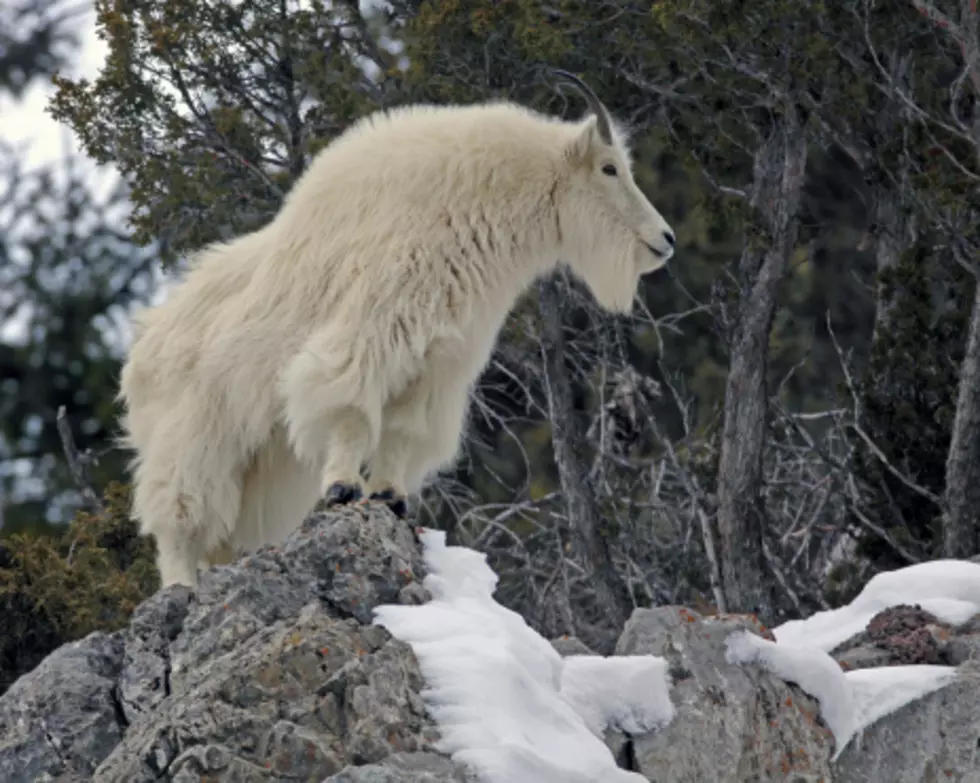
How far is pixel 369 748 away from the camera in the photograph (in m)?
5.02

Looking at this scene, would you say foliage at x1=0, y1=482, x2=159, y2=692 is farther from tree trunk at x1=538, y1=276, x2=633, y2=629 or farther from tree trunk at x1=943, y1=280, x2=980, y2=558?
tree trunk at x1=943, y1=280, x2=980, y2=558

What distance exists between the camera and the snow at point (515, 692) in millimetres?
5070

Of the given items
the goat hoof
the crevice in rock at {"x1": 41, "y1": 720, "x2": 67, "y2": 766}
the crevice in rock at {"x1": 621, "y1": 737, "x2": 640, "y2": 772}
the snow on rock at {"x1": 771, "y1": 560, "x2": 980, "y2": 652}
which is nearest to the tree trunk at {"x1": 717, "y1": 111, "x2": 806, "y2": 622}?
the snow on rock at {"x1": 771, "y1": 560, "x2": 980, "y2": 652}

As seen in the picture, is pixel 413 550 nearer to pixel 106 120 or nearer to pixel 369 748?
pixel 369 748

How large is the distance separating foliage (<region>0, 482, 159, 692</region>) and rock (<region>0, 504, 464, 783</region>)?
3297mm

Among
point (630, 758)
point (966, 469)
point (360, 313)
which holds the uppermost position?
point (360, 313)

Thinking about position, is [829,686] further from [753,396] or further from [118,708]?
[753,396]

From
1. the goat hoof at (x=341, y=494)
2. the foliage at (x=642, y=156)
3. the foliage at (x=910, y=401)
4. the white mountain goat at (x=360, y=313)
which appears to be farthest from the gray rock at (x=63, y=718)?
the foliage at (x=910, y=401)

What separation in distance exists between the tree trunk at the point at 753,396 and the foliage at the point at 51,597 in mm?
3573

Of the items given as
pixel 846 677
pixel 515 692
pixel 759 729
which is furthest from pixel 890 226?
pixel 515 692

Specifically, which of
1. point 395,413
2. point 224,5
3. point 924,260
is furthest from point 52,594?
point 924,260

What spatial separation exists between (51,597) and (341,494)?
3408mm

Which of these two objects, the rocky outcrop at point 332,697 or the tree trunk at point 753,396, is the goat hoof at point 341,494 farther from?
the tree trunk at point 753,396

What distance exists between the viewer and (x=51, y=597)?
9.54m
